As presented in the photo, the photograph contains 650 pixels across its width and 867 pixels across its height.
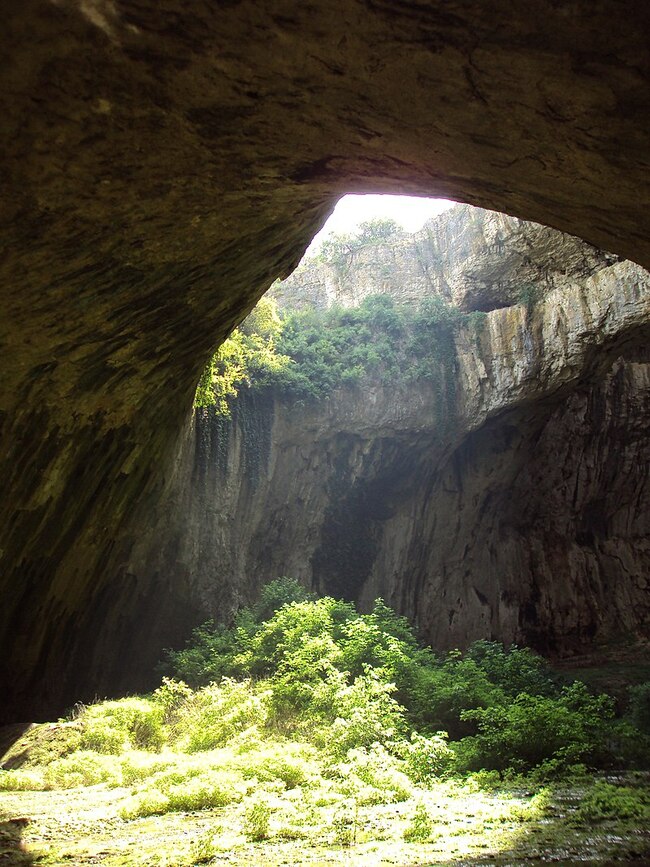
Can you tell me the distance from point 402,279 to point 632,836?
57.4 ft

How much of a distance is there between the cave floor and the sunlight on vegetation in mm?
29

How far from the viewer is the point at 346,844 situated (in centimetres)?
464

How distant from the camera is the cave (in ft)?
10.7

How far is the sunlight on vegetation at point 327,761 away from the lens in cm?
482

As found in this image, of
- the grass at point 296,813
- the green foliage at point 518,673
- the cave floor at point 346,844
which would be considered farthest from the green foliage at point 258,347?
the cave floor at point 346,844

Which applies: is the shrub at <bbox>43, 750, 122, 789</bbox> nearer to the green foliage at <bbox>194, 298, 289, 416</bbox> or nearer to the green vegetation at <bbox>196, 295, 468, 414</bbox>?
the green foliage at <bbox>194, 298, 289, 416</bbox>

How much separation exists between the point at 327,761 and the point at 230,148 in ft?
21.0

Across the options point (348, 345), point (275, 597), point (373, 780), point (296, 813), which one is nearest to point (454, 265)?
point (348, 345)

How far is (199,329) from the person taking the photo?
724 centimetres

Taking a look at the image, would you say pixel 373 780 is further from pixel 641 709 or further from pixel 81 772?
pixel 641 709

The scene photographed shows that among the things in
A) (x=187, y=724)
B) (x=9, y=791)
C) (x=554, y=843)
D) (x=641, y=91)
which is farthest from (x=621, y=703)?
(x=641, y=91)

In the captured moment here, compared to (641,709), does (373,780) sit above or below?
above

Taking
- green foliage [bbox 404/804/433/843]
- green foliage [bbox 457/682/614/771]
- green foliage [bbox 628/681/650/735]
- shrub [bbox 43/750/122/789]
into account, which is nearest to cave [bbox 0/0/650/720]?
shrub [bbox 43/750/122/789]

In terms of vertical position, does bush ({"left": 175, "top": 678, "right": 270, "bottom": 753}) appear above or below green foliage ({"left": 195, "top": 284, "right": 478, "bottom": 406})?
below
